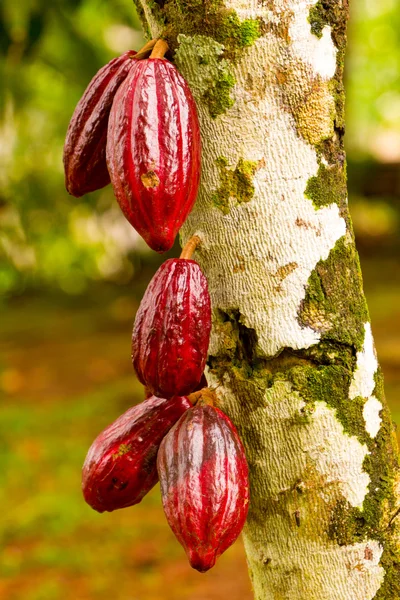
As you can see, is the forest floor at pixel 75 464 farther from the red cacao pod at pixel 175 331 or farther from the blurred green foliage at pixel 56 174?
the red cacao pod at pixel 175 331

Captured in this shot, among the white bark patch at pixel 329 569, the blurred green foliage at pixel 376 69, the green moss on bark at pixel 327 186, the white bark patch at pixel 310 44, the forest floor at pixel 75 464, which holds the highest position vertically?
the blurred green foliage at pixel 376 69

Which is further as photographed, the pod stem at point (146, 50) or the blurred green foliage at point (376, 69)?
the blurred green foliage at point (376, 69)

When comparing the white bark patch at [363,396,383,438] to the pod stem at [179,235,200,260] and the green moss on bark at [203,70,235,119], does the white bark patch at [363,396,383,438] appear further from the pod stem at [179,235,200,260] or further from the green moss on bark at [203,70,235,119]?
the green moss on bark at [203,70,235,119]

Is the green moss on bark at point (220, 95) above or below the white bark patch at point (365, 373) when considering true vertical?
above

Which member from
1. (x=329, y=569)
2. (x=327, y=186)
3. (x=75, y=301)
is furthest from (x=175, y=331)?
(x=75, y=301)

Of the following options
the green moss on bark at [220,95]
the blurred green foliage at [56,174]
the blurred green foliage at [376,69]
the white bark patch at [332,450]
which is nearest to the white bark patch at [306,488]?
the white bark patch at [332,450]

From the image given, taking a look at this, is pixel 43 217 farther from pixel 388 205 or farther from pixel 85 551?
pixel 388 205

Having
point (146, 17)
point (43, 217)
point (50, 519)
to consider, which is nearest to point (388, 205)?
point (43, 217)
